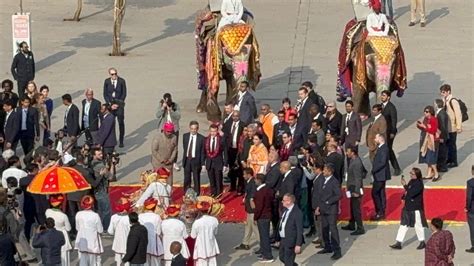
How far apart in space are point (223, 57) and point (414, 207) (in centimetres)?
791

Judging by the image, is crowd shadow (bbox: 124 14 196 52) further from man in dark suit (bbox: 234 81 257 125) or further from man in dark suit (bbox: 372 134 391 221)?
man in dark suit (bbox: 372 134 391 221)

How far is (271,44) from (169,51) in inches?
98.5

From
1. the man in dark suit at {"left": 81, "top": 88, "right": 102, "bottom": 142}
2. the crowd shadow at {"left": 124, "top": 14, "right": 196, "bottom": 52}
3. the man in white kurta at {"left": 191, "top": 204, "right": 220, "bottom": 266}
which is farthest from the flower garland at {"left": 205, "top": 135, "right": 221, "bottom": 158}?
the crowd shadow at {"left": 124, "top": 14, "right": 196, "bottom": 52}

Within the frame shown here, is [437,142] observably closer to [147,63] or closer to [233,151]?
[233,151]

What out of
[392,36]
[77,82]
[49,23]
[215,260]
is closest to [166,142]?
[215,260]

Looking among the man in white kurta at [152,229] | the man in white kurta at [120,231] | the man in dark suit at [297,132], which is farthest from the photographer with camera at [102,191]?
the man in dark suit at [297,132]

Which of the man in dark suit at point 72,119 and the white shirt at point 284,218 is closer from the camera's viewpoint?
the white shirt at point 284,218

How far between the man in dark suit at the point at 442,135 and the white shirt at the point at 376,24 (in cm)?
297

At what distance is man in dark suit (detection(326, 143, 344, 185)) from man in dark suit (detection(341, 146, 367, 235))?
0.54ft

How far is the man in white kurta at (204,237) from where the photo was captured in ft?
86.2

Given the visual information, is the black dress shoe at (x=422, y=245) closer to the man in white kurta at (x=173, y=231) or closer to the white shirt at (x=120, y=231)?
the man in white kurta at (x=173, y=231)

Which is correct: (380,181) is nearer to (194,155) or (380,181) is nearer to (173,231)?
(194,155)

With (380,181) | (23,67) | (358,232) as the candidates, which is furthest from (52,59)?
(358,232)

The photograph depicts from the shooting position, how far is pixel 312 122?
30.8 m
